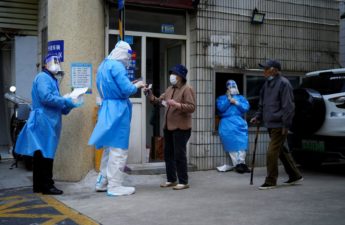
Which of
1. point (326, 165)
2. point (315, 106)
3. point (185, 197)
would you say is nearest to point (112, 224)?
point (185, 197)

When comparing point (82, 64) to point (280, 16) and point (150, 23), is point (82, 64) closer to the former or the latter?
point (150, 23)

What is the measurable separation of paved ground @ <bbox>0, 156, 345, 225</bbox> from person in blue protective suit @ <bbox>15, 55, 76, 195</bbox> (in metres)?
0.44

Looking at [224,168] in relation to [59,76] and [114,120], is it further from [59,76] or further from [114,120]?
[59,76]

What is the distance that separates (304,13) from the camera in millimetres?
9758

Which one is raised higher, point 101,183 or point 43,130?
point 43,130

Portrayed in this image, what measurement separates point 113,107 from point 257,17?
408 cm

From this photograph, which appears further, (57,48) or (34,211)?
(57,48)

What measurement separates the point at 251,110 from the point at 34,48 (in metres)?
4.71

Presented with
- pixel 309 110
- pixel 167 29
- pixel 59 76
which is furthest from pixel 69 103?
pixel 309 110

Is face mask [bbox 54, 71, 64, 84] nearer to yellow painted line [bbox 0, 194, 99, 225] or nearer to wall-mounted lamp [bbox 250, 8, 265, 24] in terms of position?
yellow painted line [bbox 0, 194, 99, 225]

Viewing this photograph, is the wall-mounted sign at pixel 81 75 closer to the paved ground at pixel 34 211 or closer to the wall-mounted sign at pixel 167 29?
the wall-mounted sign at pixel 167 29

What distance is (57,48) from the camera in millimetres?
7566

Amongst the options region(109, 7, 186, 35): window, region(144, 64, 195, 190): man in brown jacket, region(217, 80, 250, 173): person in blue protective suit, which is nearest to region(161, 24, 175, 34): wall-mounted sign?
region(109, 7, 186, 35): window

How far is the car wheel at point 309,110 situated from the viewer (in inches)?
296
